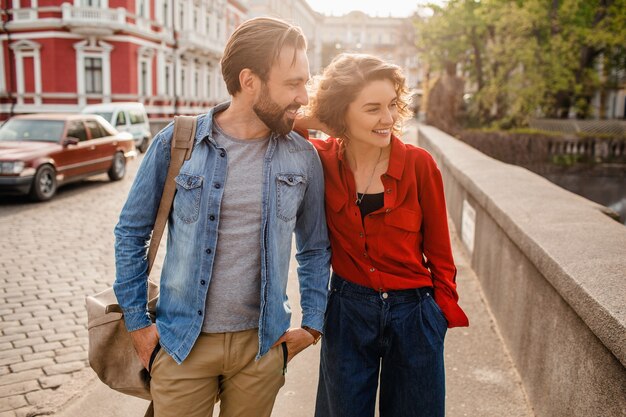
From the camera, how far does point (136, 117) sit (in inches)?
962

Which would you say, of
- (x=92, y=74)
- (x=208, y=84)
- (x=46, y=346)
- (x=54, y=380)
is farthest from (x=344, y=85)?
(x=208, y=84)

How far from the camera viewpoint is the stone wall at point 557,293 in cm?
238

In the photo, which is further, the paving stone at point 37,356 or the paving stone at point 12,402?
the paving stone at point 37,356

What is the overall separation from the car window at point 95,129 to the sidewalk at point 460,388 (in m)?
10.9

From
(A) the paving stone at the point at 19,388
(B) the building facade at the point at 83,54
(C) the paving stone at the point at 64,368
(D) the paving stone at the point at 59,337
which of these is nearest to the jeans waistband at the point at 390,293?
(A) the paving stone at the point at 19,388

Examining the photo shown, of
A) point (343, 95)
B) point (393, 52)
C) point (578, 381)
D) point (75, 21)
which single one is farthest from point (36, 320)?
point (393, 52)

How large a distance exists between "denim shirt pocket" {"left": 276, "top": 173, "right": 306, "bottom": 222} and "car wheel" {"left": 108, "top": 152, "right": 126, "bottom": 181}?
13.4 meters

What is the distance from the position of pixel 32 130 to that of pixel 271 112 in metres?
12.2

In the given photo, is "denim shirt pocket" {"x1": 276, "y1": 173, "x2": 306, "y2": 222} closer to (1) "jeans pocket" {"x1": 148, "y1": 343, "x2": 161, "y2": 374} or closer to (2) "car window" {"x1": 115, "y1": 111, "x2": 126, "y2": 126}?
(1) "jeans pocket" {"x1": 148, "y1": 343, "x2": 161, "y2": 374}

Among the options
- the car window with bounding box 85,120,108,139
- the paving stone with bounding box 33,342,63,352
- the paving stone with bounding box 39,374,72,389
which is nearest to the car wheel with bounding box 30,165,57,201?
→ the car window with bounding box 85,120,108,139

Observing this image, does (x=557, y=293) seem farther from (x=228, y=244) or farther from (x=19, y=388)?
(x=19, y=388)

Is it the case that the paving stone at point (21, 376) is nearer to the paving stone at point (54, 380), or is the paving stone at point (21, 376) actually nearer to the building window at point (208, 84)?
the paving stone at point (54, 380)

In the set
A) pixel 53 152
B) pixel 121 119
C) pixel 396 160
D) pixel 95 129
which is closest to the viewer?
pixel 396 160

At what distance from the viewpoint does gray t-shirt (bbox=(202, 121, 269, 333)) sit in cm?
215
